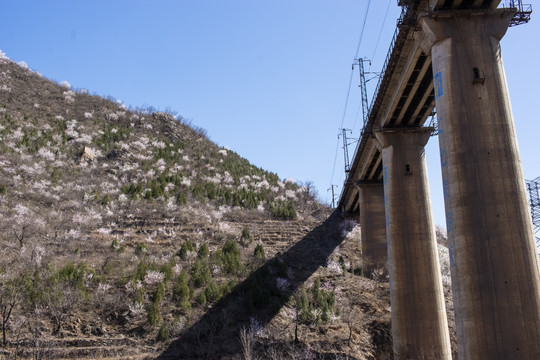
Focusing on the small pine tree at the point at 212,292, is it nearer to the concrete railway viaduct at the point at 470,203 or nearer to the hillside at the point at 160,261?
the hillside at the point at 160,261

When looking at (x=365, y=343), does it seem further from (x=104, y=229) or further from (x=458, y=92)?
(x=104, y=229)

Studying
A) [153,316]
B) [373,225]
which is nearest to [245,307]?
[153,316]

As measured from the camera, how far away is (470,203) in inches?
664

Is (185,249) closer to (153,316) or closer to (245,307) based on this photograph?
(245,307)

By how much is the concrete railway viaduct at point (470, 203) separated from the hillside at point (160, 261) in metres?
4.35

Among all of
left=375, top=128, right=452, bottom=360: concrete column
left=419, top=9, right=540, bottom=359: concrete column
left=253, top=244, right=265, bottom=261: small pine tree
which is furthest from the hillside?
left=419, top=9, right=540, bottom=359: concrete column

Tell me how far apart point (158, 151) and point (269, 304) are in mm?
36431

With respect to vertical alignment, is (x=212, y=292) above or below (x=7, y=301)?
above

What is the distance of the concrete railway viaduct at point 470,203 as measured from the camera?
51.3ft

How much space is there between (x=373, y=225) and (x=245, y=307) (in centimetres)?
1513

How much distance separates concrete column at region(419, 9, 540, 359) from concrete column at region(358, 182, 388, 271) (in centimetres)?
2113

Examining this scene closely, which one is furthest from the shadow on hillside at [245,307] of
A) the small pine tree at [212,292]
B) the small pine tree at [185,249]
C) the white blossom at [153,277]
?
the small pine tree at [185,249]

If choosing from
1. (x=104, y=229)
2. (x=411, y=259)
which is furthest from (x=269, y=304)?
(x=104, y=229)

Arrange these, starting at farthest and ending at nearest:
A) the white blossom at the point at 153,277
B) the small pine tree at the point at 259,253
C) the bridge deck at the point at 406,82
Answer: the small pine tree at the point at 259,253, the white blossom at the point at 153,277, the bridge deck at the point at 406,82
